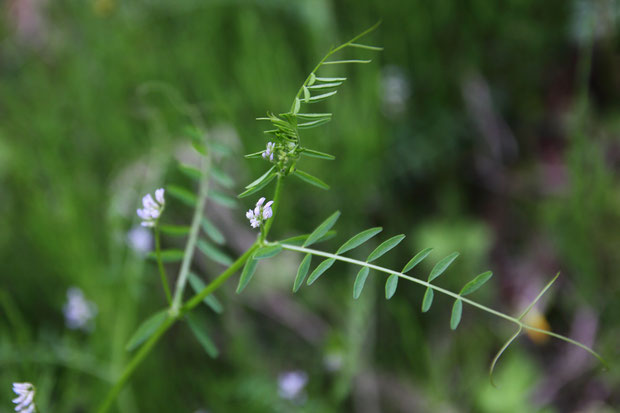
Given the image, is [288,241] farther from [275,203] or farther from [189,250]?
[189,250]

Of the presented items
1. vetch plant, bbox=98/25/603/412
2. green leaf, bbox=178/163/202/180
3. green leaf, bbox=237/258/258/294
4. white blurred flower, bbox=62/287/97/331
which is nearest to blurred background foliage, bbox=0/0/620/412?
white blurred flower, bbox=62/287/97/331

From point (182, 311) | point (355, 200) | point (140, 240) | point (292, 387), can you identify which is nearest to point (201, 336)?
point (182, 311)

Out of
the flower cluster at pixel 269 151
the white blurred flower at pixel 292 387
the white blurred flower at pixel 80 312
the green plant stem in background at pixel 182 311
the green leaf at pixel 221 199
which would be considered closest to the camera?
the flower cluster at pixel 269 151

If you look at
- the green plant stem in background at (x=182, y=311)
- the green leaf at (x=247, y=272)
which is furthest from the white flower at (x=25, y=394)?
the green leaf at (x=247, y=272)

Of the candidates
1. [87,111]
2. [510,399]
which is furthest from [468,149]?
[87,111]

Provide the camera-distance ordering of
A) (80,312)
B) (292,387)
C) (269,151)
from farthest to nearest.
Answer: (80,312)
(292,387)
(269,151)

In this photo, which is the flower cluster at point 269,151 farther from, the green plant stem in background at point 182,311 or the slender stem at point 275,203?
the green plant stem in background at point 182,311

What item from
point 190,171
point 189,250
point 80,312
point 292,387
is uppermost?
point 190,171

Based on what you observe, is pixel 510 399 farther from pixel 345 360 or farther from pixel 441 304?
pixel 345 360
